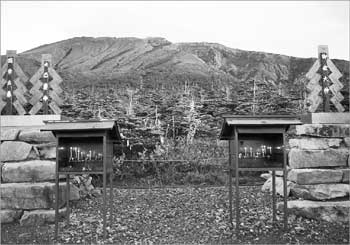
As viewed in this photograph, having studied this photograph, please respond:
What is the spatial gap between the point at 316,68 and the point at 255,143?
A: 2217 mm

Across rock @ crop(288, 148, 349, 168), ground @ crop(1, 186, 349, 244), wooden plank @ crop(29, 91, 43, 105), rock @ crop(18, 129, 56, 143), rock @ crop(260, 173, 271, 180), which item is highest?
wooden plank @ crop(29, 91, 43, 105)

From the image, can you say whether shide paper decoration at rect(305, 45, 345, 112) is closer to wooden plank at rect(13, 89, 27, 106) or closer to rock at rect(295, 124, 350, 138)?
rock at rect(295, 124, 350, 138)

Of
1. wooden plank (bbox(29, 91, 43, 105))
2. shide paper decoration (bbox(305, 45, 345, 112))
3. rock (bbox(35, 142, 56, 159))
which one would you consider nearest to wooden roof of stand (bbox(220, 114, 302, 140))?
shide paper decoration (bbox(305, 45, 345, 112))

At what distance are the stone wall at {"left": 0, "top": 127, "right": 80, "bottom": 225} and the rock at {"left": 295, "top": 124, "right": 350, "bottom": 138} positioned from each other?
16.0 feet

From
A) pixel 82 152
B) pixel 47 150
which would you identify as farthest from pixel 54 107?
pixel 82 152

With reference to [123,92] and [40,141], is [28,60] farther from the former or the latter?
[40,141]

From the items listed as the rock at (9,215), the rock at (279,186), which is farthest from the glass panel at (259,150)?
the rock at (9,215)

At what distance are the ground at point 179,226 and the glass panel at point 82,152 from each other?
3.53 feet

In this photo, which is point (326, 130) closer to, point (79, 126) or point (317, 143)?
point (317, 143)

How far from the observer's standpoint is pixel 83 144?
5.75 metres

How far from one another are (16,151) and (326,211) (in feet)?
19.2

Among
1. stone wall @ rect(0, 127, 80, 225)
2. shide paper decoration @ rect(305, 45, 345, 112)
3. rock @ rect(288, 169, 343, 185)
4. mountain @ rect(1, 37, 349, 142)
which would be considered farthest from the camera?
mountain @ rect(1, 37, 349, 142)

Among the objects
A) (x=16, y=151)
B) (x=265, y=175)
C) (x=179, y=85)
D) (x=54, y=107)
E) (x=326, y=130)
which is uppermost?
(x=179, y=85)

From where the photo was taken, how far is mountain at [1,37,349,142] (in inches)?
508
